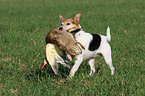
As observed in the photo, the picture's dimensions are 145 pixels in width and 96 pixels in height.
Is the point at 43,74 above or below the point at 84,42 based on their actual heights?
below

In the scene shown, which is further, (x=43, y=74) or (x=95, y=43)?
(x=43, y=74)

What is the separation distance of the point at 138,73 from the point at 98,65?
0.90 metres

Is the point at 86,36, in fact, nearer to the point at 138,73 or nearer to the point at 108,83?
the point at 108,83

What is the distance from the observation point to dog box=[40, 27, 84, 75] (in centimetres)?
276

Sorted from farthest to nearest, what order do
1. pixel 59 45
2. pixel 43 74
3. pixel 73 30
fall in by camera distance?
pixel 43 74 → pixel 73 30 → pixel 59 45

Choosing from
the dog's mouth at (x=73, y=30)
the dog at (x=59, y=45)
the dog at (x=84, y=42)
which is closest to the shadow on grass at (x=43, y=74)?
the dog at (x=84, y=42)

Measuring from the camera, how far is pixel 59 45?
2.78 meters

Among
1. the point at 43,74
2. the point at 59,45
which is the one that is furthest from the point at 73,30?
the point at 43,74

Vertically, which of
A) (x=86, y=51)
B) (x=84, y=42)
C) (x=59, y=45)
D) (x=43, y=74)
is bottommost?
(x=43, y=74)

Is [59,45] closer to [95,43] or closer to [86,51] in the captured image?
[86,51]

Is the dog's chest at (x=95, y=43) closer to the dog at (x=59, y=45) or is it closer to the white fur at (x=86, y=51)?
the white fur at (x=86, y=51)

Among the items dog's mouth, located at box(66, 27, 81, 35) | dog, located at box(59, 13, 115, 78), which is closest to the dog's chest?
dog, located at box(59, 13, 115, 78)

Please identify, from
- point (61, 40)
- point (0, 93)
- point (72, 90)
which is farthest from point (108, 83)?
point (0, 93)

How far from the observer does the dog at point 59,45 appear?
2.76 metres
